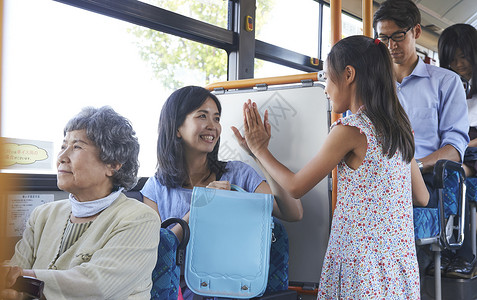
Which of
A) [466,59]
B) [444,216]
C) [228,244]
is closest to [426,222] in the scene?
[444,216]

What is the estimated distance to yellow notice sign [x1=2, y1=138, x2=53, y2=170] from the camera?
7.19 ft

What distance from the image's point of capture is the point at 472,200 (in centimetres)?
276

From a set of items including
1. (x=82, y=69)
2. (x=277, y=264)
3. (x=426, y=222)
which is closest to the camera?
(x=277, y=264)

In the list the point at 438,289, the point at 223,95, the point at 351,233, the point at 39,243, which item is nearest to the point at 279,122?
the point at 223,95

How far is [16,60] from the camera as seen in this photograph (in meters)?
2.20

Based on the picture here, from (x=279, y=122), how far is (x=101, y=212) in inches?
46.9

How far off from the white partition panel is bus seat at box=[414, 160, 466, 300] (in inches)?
17.1

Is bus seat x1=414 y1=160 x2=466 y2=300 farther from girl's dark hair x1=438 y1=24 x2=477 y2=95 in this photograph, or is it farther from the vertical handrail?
girl's dark hair x1=438 y1=24 x2=477 y2=95

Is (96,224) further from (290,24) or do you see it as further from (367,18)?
(290,24)

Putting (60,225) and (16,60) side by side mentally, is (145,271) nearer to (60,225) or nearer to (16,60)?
(60,225)

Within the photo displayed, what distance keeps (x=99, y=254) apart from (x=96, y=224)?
0.13 m

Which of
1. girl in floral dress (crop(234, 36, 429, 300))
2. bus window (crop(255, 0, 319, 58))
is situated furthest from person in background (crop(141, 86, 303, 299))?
bus window (crop(255, 0, 319, 58))

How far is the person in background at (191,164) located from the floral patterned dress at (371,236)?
459 mm

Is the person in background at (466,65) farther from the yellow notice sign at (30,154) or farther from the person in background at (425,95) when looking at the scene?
the yellow notice sign at (30,154)
